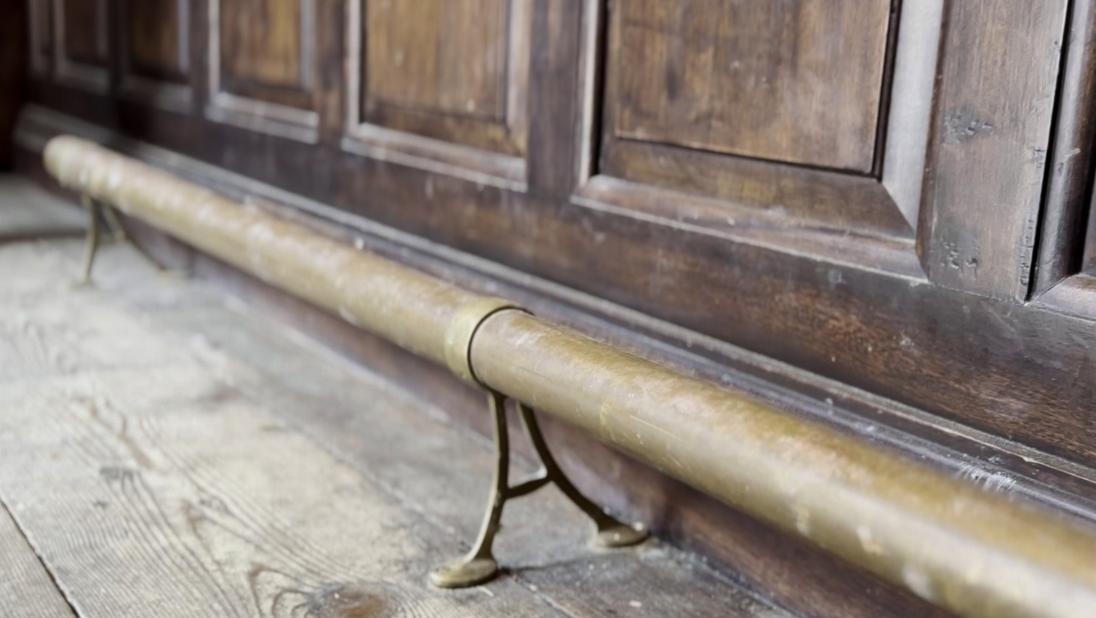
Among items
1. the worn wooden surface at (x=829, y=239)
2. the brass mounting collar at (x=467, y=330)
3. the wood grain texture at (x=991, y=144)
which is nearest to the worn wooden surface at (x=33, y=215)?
the worn wooden surface at (x=829, y=239)

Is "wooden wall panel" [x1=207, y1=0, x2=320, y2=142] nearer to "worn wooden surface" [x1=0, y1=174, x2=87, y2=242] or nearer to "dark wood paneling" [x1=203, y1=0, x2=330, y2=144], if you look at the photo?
"dark wood paneling" [x1=203, y1=0, x2=330, y2=144]

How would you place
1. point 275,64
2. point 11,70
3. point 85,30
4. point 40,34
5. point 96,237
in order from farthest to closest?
point 11,70
point 40,34
point 85,30
point 96,237
point 275,64

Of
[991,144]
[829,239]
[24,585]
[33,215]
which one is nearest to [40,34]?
[33,215]

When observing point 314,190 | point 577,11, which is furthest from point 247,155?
point 577,11

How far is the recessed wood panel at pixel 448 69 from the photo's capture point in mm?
2113

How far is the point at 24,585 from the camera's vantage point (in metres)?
1.54

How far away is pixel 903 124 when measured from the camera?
4.59ft

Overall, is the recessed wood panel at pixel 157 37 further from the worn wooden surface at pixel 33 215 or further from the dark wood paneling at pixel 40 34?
the dark wood paneling at pixel 40 34

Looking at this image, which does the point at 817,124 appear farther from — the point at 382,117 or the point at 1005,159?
the point at 382,117

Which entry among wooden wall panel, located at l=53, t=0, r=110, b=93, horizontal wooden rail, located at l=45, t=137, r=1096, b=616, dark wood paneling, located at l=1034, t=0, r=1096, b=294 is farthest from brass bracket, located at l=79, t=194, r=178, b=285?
dark wood paneling, located at l=1034, t=0, r=1096, b=294

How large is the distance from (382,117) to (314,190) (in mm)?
360

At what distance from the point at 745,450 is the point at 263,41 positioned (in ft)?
7.17

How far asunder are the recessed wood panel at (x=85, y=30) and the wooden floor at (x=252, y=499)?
1663 millimetres

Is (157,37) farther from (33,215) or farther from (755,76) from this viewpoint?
(755,76)
